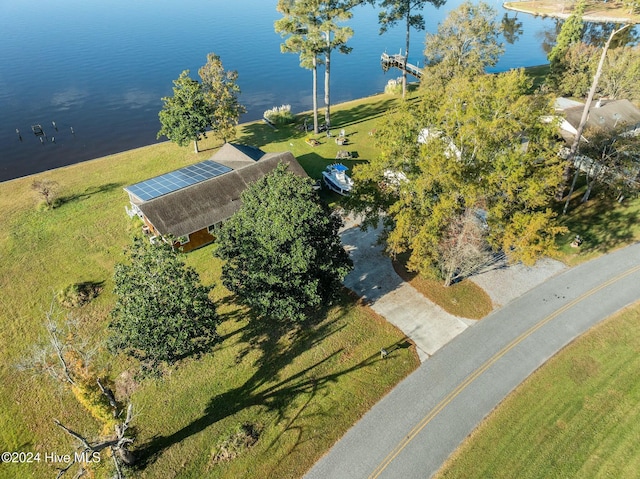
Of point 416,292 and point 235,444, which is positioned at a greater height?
point 416,292

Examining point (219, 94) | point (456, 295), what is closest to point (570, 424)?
point (456, 295)

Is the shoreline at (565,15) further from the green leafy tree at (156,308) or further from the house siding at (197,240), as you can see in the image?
the green leafy tree at (156,308)

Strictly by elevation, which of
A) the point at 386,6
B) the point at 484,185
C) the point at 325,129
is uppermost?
the point at 386,6

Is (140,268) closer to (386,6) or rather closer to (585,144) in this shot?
(585,144)

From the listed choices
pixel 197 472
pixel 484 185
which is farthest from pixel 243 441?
pixel 484 185

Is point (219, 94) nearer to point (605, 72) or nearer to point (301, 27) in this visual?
point (301, 27)

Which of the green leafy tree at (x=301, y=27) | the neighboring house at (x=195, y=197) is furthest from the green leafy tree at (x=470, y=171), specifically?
the green leafy tree at (x=301, y=27)

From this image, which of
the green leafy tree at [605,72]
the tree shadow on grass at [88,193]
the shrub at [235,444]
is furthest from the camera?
the green leafy tree at [605,72]
